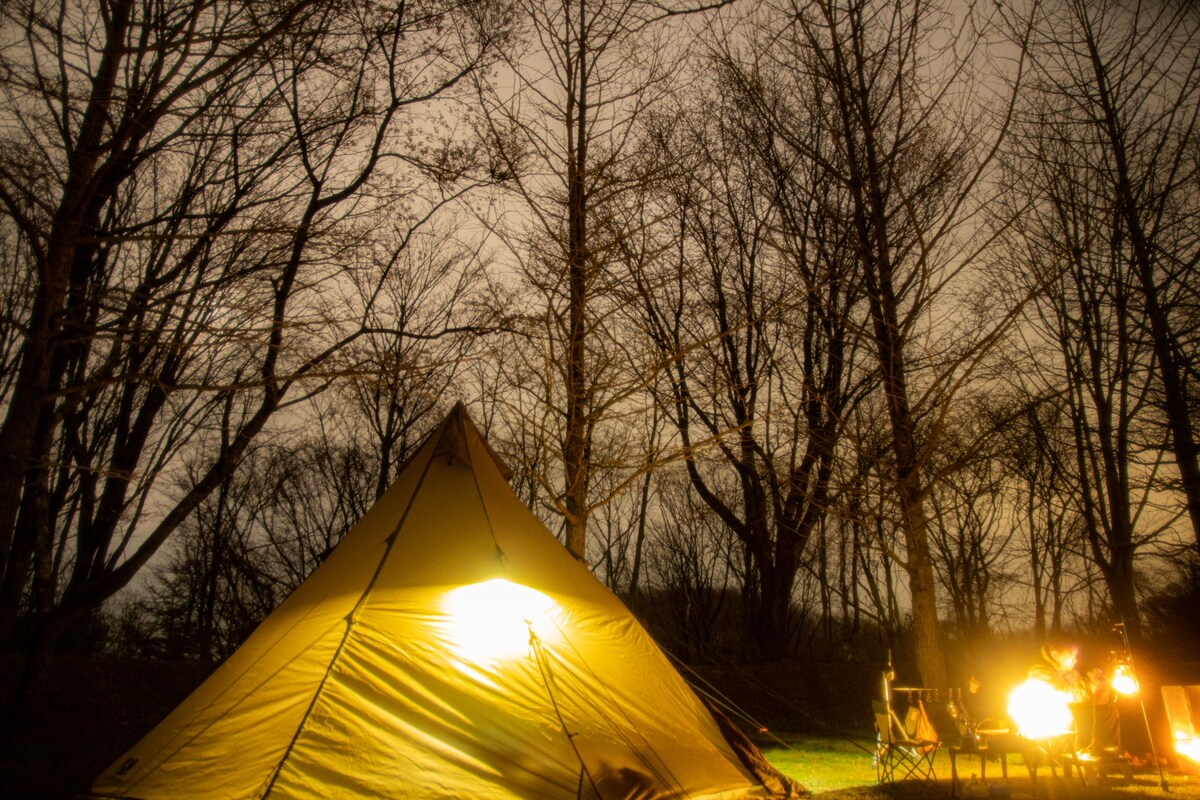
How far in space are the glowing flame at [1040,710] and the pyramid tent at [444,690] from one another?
186cm

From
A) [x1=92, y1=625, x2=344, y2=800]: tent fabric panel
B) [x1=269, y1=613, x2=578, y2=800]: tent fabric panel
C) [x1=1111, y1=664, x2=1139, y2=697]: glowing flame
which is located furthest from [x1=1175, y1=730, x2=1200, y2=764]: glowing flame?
[x1=92, y1=625, x2=344, y2=800]: tent fabric panel

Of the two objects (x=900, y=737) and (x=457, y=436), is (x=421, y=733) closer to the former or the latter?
(x=457, y=436)

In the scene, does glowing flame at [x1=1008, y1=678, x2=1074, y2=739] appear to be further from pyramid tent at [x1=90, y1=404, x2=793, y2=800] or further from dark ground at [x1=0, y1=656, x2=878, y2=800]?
dark ground at [x1=0, y1=656, x2=878, y2=800]

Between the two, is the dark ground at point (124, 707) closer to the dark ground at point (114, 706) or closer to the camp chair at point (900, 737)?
the dark ground at point (114, 706)

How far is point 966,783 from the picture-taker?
6.05 meters

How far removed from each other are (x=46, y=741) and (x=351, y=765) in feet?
19.5

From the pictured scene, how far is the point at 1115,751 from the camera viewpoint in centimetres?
651

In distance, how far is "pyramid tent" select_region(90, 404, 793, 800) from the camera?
4516 millimetres

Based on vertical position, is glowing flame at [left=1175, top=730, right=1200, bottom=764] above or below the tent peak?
below

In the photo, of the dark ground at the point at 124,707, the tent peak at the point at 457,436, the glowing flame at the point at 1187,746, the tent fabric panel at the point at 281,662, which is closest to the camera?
the tent fabric panel at the point at 281,662

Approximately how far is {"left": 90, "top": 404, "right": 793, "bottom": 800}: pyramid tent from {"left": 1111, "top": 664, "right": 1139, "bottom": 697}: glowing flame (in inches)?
126

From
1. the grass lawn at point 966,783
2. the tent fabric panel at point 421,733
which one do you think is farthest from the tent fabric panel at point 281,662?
the grass lawn at point 966,783

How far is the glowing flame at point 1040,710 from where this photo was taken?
5.31 meters

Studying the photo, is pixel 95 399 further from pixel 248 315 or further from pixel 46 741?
pixel 248 315
